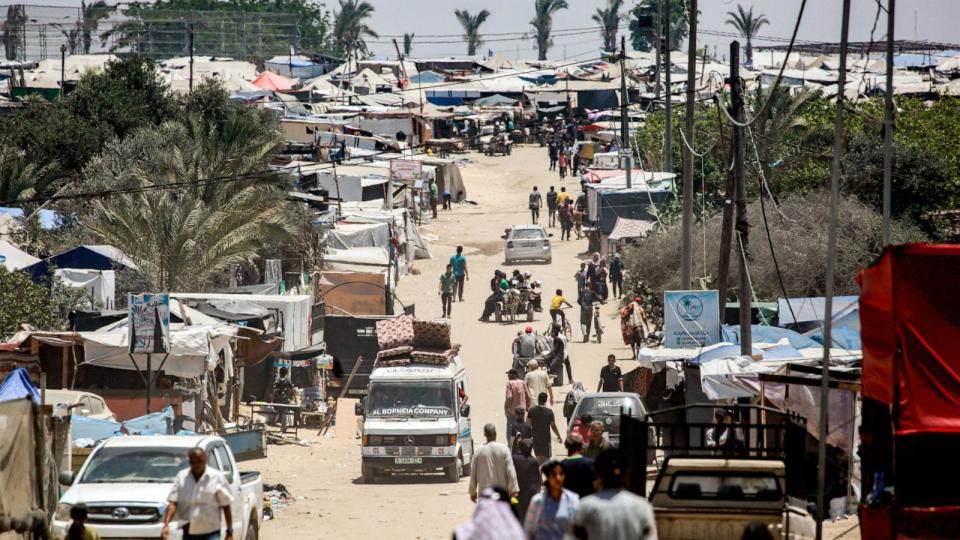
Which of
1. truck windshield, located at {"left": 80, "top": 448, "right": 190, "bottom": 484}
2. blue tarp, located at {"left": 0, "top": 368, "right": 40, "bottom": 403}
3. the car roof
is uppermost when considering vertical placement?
blue tarp, located at {"left": 0, "top": 368, "right": 40, "bottom": 403}

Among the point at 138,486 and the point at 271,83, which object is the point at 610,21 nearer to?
the point at 271,83

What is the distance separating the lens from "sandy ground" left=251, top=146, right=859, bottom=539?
→ 1744cm

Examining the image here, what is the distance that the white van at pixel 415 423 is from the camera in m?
21.6

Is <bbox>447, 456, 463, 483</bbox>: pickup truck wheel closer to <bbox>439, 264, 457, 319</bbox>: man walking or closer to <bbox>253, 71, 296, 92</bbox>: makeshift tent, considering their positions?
<bbox>439, 264, 457, 319</bbox>: man walking

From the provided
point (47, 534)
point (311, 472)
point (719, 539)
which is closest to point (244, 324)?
point (311, 472)

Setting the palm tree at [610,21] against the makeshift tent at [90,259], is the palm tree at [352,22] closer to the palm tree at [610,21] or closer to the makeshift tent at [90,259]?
the palm tree at [610,21]

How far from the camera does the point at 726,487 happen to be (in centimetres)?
1166

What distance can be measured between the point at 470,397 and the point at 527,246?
18.0 metres

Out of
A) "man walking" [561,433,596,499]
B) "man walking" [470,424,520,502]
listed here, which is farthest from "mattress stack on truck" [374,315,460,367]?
"man walking" [561,433,596,499]

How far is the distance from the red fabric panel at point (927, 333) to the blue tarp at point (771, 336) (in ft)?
31.4

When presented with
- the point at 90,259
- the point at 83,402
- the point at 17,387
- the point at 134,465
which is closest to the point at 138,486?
the point at 134,465

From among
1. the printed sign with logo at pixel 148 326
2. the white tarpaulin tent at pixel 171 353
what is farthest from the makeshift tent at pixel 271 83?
the printed sign with logo at pixel 148 326

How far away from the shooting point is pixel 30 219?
39594mm

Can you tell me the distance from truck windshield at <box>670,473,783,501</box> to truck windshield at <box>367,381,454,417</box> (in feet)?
34.9
